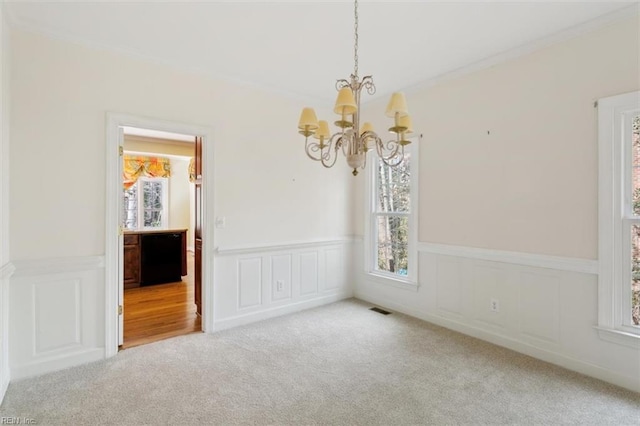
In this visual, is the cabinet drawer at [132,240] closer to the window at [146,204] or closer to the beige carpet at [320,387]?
the beige carpet at [320,387]

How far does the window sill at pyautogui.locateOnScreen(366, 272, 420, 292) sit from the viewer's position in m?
4.01

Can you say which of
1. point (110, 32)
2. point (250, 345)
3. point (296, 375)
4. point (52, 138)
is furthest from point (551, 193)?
point (52, 138)

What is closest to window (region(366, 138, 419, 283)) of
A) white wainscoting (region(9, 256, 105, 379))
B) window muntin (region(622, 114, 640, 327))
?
window muntin (region(622, 114, 640, 327))

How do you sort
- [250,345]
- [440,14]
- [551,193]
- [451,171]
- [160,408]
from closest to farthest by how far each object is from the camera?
[160,408], [440,14], [551,193], [250,345], [451,171]

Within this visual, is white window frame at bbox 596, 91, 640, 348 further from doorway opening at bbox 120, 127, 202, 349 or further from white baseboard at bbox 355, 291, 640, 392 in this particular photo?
doorway opening at bbox 120, 127, 202, 349

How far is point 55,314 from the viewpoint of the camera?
275cm

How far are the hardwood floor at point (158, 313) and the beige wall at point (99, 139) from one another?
1.02 metres

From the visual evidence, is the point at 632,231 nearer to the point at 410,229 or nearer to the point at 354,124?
the point at 410,229

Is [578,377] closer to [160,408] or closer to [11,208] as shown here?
[160,408]

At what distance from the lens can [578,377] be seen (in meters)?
2.62

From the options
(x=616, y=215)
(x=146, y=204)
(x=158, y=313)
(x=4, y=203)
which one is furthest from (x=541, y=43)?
(x=146, y=204)

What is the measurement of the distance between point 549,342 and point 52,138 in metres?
4.46

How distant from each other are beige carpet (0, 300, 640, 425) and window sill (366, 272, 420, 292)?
0.73 m

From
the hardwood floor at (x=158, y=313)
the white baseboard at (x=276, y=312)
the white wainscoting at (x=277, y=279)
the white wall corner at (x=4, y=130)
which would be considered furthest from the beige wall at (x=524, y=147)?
the white wall corner at (x=4, y=130)
